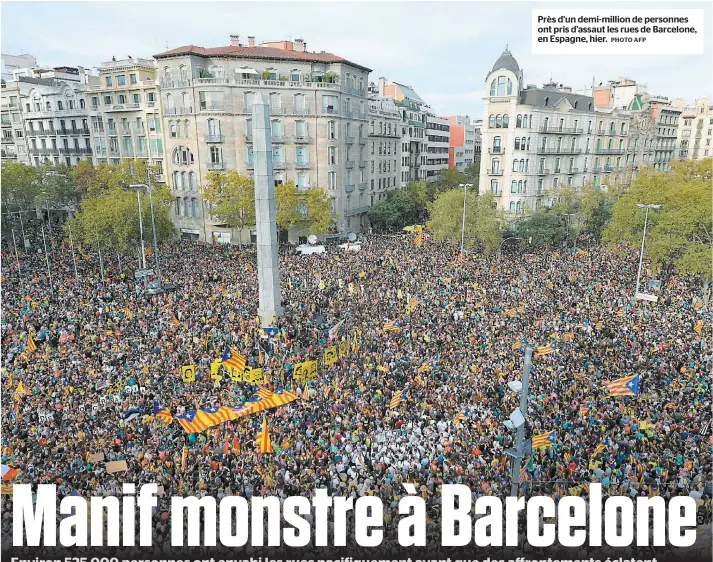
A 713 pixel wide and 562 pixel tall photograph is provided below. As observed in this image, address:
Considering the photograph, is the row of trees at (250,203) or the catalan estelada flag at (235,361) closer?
the catalan estelada flag at (235,361)

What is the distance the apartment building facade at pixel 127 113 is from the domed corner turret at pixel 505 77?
35326 millimetres

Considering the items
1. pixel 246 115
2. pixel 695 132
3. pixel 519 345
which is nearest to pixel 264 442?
pixel 519 345

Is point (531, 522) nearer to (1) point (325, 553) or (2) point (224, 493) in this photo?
(1) point (325, 553)

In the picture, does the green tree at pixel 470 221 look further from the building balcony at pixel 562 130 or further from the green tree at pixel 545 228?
the building balcony at pixel 562 130

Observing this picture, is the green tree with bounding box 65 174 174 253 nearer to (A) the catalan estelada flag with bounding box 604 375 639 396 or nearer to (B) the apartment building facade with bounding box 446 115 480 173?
(A) the catalan estelada flag with bounding box 604 375 639 396

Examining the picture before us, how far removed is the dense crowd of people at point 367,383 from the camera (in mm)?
16406

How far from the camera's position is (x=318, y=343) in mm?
26672

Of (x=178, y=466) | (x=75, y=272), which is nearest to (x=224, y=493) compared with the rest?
(x=178, y=466)

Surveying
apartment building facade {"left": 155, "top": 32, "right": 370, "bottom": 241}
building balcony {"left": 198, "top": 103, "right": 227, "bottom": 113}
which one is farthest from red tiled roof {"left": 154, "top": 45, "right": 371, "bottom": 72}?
building balcony {"left": 198, "top": 103, "right": 227, "bottom": 113}

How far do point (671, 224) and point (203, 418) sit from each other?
3250 centimetres

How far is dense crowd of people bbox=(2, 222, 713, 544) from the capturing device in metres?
16.4

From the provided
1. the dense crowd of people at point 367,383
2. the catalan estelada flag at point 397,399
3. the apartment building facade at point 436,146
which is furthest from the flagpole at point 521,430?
the apartment building facade at point 436,146

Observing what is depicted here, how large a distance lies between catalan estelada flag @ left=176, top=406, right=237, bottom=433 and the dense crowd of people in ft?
1.43

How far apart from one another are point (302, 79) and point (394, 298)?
3126cm
